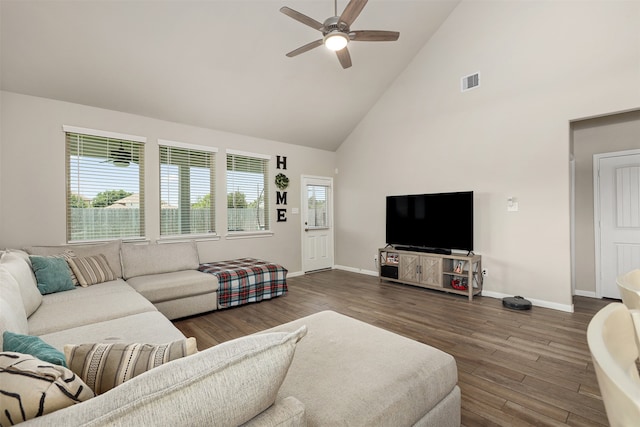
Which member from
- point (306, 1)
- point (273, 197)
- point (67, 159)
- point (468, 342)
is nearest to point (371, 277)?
point (273, 197)

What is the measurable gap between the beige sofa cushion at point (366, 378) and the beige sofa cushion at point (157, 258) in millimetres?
2751

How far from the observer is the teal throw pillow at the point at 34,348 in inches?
34.9

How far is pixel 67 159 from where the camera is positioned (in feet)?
12.1

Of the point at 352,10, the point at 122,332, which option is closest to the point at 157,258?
the point at 122,332

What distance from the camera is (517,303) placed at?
3695mm

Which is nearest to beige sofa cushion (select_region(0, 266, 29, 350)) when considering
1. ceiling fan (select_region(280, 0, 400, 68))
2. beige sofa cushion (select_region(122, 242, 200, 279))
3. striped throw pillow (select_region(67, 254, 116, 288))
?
striped throw pillow (select_region(67, 254, 116, 288))

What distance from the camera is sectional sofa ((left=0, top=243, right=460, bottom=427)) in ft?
2.07

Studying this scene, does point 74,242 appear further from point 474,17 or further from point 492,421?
point 474,17

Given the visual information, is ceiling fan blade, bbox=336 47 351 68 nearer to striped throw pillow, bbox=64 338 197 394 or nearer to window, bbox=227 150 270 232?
window, bbox=227 150 270 232

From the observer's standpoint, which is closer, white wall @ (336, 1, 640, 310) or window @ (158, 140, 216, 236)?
white wall @ (336, 1, 640, 310)

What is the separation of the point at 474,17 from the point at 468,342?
14.8 ft

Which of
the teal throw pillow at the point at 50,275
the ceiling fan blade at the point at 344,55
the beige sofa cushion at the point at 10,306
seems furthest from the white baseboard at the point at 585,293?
the teal throw pillow at the point at 50,275

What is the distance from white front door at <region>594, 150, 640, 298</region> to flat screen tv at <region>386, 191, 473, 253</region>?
1783 mm

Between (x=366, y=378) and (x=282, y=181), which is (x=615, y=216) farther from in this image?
(x=282, y=181)
